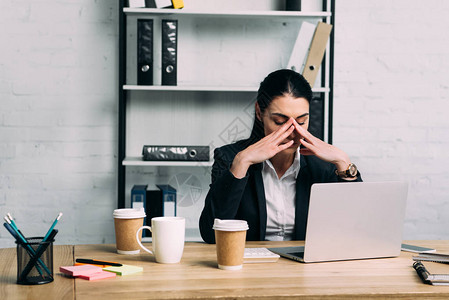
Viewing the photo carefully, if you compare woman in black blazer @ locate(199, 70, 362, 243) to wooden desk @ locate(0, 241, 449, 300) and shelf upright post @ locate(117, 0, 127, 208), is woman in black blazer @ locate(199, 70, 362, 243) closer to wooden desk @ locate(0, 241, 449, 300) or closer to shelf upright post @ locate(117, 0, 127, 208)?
wooden desk @ locate(0, 241, 449, 300)

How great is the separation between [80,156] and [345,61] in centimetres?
157

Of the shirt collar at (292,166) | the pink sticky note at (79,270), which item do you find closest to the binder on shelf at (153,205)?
the shirt collar at (292,166)

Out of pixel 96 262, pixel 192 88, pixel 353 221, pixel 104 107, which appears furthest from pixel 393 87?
pixel 96 262

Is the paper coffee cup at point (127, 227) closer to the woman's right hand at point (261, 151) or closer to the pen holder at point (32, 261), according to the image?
the pen holder at point (32, 261)

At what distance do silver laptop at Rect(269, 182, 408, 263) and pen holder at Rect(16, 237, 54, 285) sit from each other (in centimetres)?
60

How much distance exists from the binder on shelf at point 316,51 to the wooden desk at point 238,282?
4.55ft

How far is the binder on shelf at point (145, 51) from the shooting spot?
242 centimetres

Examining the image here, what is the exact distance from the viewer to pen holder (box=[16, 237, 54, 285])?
104 cm

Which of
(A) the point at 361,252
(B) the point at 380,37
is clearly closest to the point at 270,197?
(A) the point at 361,252

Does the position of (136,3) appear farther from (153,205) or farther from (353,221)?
(353,221)

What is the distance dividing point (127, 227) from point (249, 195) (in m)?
0.61

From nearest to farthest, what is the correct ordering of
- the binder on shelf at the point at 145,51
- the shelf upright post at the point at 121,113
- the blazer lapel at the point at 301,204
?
1. the blazer lapel at the point at 301,204
2. the binder on shelf at the point at 145,51
3. the shelf upright post at the point at 121,113

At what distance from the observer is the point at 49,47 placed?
271 cm

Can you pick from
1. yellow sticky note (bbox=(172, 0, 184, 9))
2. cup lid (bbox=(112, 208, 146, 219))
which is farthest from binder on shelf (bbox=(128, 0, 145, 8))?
cup lid (bbox=(112, 208, 146, 219))
